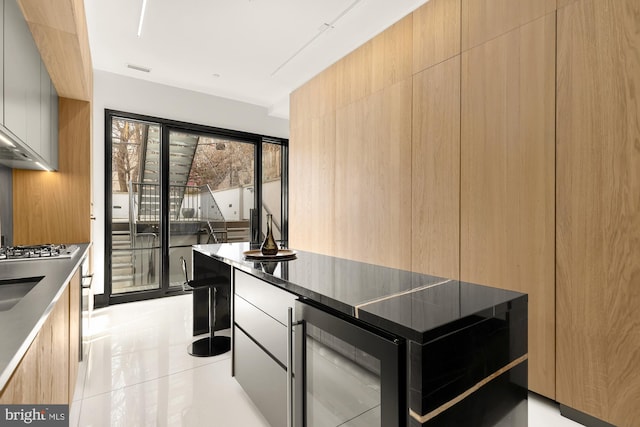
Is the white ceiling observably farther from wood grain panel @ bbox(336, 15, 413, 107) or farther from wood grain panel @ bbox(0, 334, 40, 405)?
wood grain panel @ bbox(0, 334, 40, 405)

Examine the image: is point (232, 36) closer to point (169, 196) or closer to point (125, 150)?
point (125, 150)

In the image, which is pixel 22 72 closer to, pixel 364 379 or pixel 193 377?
pixel 193 377

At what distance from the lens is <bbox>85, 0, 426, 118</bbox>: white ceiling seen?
290cm

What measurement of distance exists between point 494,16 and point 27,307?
3.02 meters

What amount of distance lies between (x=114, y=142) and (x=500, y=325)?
15.9ft

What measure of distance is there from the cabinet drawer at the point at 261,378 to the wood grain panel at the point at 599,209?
5.54 ft

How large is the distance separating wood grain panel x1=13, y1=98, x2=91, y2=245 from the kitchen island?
101 inches

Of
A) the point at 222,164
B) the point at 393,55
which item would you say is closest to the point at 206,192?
the point at 222,164

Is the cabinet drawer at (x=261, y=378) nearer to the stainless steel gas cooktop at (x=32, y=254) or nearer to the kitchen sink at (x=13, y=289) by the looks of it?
the kitchen sink at (x=13, y=289)

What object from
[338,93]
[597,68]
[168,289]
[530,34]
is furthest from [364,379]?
[168,289]

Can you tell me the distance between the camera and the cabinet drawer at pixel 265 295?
5.02 feet

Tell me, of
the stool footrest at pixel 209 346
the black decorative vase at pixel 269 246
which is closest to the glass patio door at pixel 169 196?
the stool footrest at pixel 209 346

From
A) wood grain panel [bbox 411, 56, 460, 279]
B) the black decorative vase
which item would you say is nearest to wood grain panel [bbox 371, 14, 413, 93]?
wood grain panel [bbox 411, 56, 460, 279]

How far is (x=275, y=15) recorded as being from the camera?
3.02m
